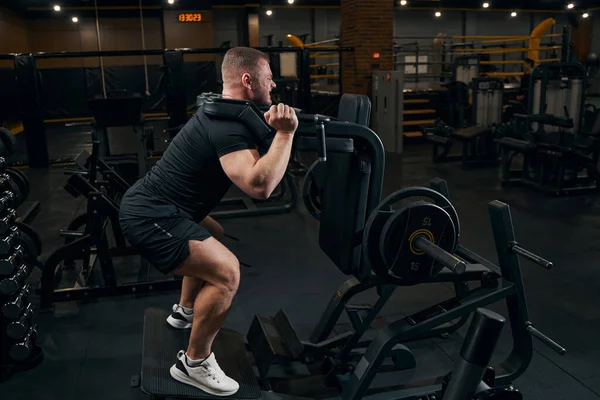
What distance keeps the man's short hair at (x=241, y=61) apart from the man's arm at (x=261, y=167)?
31 cm

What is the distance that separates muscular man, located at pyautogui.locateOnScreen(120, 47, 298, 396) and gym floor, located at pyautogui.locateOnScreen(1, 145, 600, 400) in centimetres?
48

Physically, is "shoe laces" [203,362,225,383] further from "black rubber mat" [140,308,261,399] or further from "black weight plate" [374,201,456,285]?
"black weight plate" [374,201,456,285]

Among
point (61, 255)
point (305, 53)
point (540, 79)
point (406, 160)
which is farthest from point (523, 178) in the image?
point (61, 255)

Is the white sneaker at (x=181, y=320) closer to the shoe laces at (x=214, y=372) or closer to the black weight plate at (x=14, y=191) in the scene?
the shoe laces at (x=214, y=372)

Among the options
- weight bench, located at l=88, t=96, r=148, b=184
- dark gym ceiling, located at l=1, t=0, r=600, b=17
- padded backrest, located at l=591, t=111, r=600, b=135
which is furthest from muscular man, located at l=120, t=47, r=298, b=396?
dark gym ceiling, located at l=1, t=0, r=600, b=17

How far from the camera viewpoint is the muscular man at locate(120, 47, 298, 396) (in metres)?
1.89

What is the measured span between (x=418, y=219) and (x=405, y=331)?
16.8 inches

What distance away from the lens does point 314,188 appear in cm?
248

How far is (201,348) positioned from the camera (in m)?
2.04

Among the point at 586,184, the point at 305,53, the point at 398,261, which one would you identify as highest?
the point at 305,53

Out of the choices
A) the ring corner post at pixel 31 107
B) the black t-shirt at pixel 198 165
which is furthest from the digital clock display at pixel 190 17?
the black t-shirt at pixel 198 165

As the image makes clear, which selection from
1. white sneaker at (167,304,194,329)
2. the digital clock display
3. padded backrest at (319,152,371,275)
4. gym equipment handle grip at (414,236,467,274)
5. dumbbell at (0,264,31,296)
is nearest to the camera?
gym equipment handle grip at (414,236,467,274)

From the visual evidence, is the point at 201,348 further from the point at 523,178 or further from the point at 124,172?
the point at 523,178

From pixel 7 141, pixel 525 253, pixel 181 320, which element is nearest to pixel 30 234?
pixel 7 141
